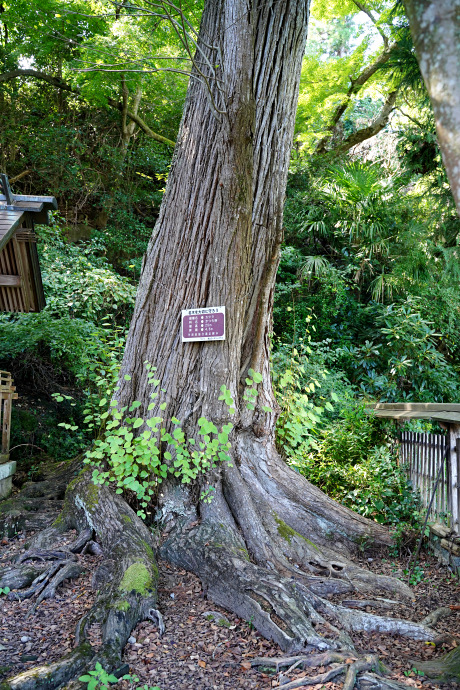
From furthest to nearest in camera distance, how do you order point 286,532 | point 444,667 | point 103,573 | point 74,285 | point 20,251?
point 74,285 < point 20,251 < point 286,532 < point 103,573 < point 444,667

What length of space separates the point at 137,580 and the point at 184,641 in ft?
1.66

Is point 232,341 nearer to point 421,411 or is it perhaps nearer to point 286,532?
point 286,532

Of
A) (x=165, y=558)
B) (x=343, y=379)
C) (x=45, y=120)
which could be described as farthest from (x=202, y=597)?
(x=45, y=120)

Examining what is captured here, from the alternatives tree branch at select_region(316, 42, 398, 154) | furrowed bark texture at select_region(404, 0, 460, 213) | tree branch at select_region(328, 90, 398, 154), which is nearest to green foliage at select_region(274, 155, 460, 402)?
tree branch at select_region(328, 90, 398, 154)

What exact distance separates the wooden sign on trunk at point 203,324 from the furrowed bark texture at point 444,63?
2.78 m

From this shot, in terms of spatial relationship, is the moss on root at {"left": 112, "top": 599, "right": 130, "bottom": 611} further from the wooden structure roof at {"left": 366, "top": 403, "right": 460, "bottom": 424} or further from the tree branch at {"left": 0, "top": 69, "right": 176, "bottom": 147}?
the tree branch at {"left": 0, "top": 69, "right": 176, "bottom": 147}

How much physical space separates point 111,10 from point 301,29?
27.8 feet

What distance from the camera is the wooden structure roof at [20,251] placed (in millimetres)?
5015

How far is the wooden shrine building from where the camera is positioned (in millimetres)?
5027

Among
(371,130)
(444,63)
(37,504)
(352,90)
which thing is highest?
(352,90)

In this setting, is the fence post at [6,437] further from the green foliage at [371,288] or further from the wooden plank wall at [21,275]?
the green foliage at [371,288]

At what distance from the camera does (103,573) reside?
3.58 m

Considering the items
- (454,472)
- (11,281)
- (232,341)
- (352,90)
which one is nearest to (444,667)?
(454,472)

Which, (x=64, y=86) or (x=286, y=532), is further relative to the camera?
(x=64, y=86)
